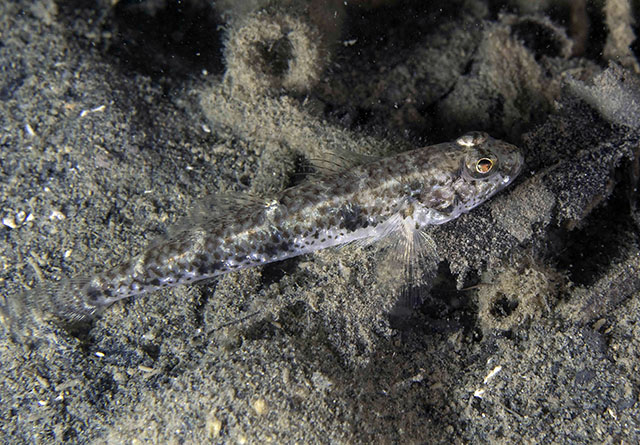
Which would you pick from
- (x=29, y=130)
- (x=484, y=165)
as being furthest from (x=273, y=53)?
(x=29, y=130)

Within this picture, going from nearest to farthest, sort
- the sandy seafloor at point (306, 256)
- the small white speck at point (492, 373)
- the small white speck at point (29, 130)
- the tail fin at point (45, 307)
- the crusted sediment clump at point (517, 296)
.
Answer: the sandy seafloor at point (306, 256)
the small white speck at point (492, 373)
the crusted sediment clump at point (517, 296)
the tail fin at point (45, 307)
the small white speck at point (29, 130)

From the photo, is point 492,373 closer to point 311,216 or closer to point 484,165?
point 484,165

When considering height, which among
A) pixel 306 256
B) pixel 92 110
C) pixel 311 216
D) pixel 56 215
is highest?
pixel 92 110

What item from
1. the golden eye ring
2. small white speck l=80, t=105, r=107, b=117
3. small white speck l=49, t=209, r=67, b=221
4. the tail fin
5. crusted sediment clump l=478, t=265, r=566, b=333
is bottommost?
crusted sediment clump l=478, t=265, r=566, b=333

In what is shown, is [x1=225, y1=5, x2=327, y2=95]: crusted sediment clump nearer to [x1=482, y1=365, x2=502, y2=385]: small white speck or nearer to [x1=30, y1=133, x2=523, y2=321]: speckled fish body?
[x1=30, y1=133, x2=523, y2=321]: speckled fish body

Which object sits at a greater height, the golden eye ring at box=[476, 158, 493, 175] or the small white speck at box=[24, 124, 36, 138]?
the small white speck at box=[24, 124, 36, 138]

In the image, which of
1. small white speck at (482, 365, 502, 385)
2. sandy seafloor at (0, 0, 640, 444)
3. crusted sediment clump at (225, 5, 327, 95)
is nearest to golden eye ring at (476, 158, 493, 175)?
sandy seafloor at (0, 0, 640, 444)

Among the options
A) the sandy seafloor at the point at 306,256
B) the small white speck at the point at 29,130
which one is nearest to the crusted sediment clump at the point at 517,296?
the sandy seafloor at the point at 306,256

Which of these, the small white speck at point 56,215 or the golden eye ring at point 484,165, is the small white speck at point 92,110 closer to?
the small white speck at point 56,215
